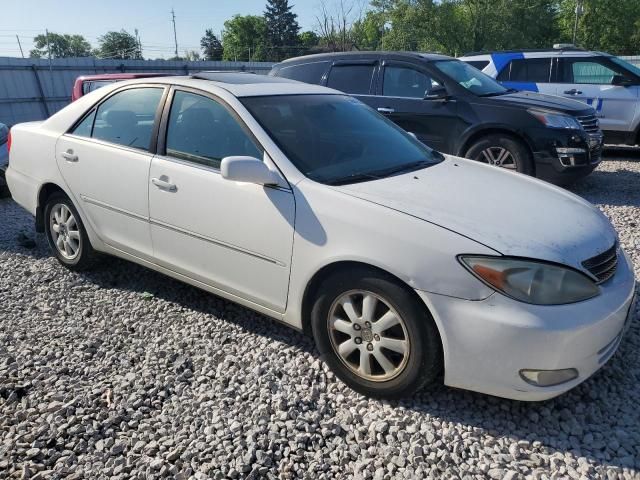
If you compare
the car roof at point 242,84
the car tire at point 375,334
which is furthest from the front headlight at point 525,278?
the car roof at point 242,84

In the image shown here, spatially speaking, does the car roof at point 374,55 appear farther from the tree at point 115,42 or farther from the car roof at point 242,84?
the tree at point 115,42

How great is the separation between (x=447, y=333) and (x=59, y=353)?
2.35 metres

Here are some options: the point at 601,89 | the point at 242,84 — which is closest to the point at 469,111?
the point at 601,89

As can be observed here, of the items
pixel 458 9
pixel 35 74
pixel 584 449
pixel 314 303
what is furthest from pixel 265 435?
pixel 458 9

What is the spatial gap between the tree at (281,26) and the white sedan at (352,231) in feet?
259

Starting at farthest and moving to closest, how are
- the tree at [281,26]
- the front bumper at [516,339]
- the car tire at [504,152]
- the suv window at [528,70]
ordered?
the tree at [281,26] < the suv window at [528,70] < the car tire at [504,152] < the front bumper at [516,339]

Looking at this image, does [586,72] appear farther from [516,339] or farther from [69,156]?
[69,156]

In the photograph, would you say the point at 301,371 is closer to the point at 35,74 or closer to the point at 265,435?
the point at 265,435

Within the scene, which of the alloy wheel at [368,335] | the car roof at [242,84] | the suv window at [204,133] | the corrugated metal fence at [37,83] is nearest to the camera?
the alloy wheel at [368,335]

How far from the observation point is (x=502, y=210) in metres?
2.73

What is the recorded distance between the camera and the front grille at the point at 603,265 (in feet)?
8.23

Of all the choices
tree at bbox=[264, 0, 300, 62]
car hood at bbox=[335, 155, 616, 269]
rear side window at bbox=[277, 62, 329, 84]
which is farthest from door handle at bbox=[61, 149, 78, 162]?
tree at bbox=[264, 0, 300, 62]

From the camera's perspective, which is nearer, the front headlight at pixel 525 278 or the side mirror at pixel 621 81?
the front headlight at pixel 525 278

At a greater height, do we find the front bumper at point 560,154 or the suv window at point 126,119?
the suv window at point 126,119
